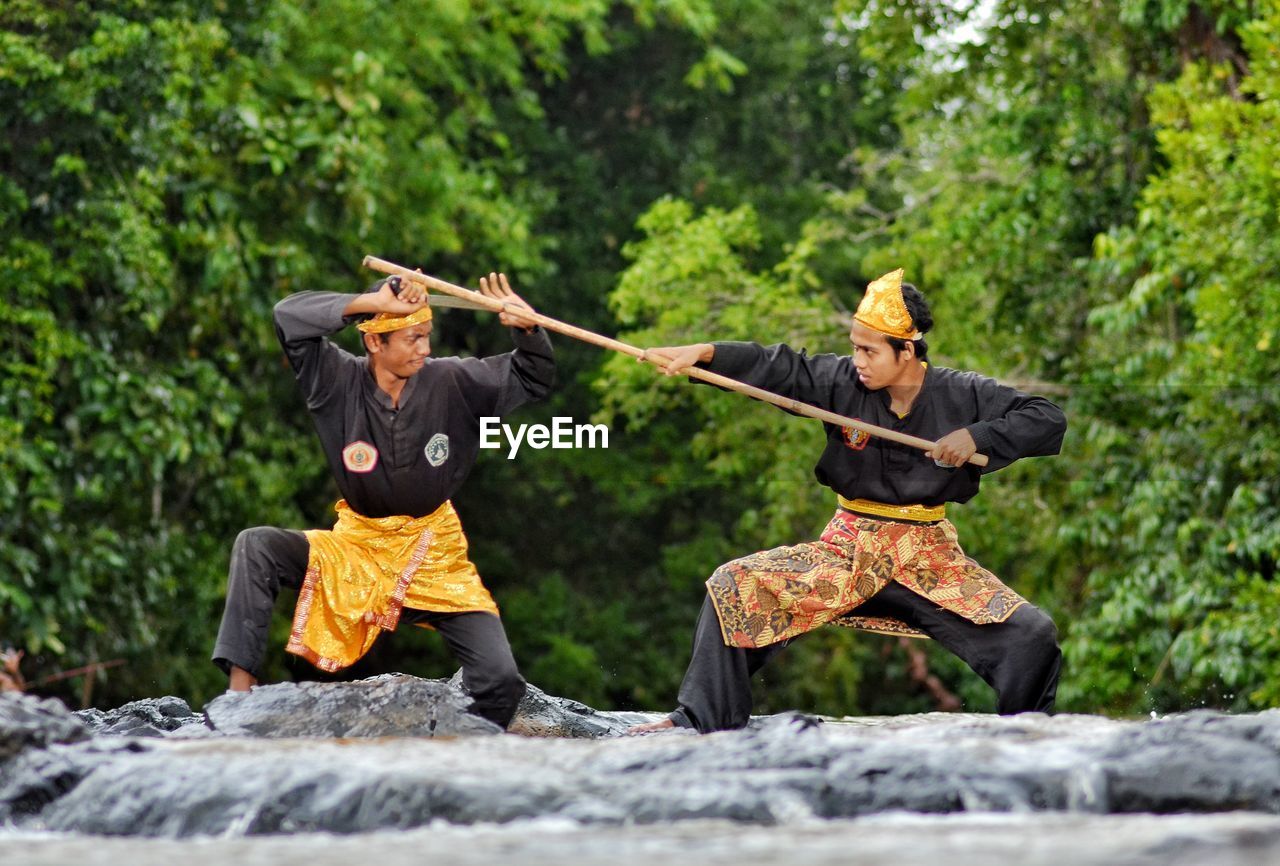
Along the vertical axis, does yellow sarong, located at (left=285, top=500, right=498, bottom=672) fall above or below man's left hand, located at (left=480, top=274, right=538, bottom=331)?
below

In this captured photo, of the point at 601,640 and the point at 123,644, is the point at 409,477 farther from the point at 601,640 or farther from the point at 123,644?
the point at 601,640

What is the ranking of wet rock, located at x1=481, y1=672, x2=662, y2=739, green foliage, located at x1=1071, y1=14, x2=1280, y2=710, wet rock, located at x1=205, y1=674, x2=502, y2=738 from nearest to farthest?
wet rock, located at x1=205, y1=674, x2=502, y2=738
wet rock, located at x1=481, y1=672, x2=662, y2=739
green foliage, located at x1=1071, y1=14, x2=1280, y2=710

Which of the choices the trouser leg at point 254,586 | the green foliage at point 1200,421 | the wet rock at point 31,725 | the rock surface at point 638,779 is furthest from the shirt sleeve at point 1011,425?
the green foliage at point 1200,421

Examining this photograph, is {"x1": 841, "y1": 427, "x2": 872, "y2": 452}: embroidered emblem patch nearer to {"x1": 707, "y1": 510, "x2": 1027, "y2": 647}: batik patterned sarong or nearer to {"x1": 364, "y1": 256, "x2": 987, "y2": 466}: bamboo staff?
{"x1": 364, "y1": 256, "x2": 987, "y2": 466}: bamboo staff

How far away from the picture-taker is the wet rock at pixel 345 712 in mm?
4621

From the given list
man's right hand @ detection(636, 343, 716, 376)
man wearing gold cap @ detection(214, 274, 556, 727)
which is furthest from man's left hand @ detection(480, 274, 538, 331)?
man's right hand @ detection(636, 343, 716, 376)

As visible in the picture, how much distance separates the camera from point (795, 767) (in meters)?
3.70

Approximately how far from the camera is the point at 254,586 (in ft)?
15.9

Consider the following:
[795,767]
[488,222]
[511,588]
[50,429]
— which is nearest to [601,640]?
[511,588]

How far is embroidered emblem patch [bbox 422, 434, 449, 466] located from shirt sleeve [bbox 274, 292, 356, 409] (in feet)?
1.05

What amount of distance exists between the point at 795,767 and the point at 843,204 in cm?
1044

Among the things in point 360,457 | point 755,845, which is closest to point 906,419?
point 360,457

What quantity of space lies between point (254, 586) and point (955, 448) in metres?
1.94

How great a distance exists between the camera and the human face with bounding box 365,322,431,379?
4.94 meters
